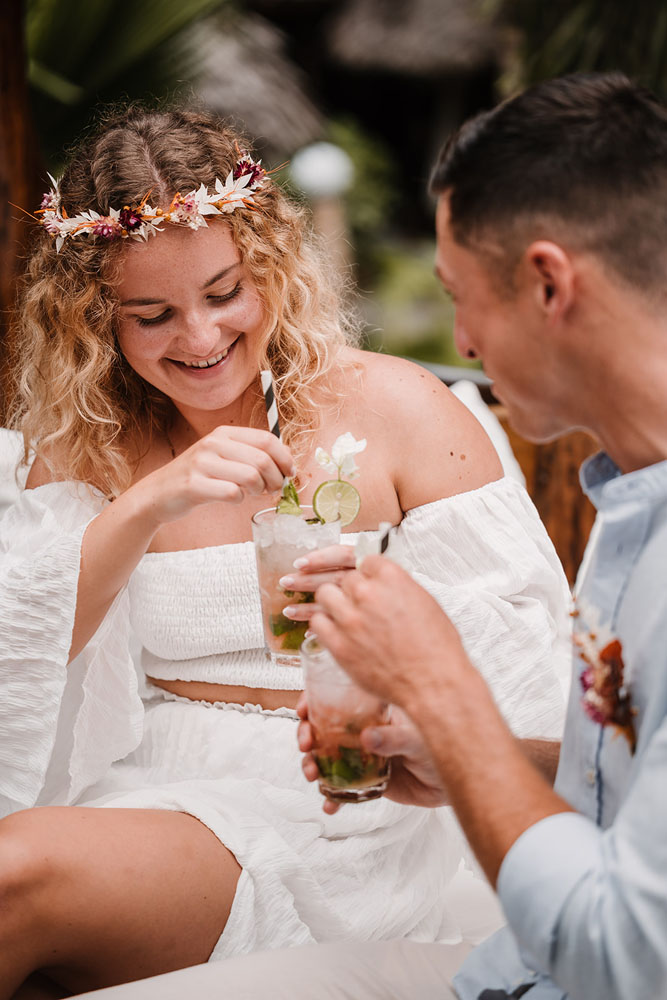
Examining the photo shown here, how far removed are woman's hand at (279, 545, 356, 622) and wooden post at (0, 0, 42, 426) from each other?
2.49 metres

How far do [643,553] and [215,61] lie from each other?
10231 millimetres

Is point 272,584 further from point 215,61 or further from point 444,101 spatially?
point 444,101

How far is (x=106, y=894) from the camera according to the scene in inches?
76.3

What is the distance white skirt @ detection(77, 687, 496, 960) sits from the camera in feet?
7.00

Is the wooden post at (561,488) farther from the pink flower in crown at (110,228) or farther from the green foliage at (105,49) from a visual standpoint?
the green foliage at (105,49)

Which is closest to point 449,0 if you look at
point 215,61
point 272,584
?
point 215,61

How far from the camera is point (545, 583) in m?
2.48

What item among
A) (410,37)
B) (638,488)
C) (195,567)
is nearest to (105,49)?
(195,567)

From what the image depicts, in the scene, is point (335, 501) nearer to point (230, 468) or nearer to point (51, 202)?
point (230, 468)

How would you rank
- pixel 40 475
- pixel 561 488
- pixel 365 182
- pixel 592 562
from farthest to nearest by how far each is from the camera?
pixel 365 182
pixel 561 488
pixel 40 475
pixel 592 562

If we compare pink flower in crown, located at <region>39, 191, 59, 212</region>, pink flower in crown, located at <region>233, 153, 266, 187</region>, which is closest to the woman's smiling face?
pink flower in crown, located at <region>233, 153, 266, 187</region>

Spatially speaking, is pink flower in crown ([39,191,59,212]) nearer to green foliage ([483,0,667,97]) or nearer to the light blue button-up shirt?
the light blue button-up shirt

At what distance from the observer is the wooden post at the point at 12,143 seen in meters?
3.99

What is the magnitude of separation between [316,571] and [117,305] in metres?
1.06
